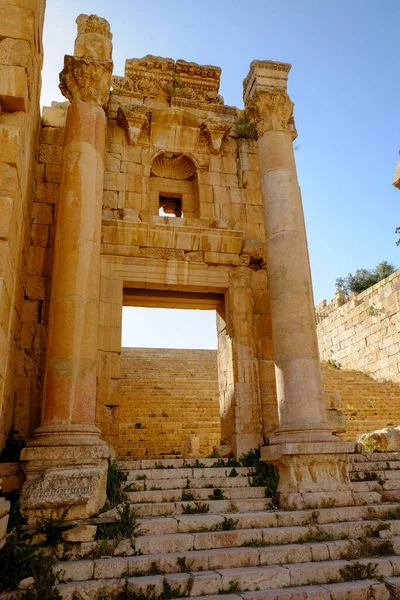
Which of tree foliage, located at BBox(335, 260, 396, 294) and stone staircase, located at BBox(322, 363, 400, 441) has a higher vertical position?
tree foliage, located at BBox(335, 260, 396, 294)

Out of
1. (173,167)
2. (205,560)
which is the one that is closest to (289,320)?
(205,560)

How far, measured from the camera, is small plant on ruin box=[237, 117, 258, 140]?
11.4 m

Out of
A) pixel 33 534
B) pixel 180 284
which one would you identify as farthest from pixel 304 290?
pixel 33 534

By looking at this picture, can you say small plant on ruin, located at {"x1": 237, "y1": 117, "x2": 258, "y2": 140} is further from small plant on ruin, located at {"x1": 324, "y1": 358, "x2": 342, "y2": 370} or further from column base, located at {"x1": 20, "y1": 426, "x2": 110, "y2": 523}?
small plant on ruin, located at {"x1": 324, "y1": 358, "x2": 342, "y2": 370}

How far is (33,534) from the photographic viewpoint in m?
5.25

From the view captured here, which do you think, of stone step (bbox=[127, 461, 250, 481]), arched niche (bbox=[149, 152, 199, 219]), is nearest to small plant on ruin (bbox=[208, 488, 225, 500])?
stone step (bbox=[127, 461, 250, 481])

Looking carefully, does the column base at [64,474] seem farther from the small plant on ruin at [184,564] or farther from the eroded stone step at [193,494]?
the small plant on ruin at [184,564]

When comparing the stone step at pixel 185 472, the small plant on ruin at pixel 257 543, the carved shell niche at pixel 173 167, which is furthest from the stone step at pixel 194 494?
the carved shell niche at pixel 173 167

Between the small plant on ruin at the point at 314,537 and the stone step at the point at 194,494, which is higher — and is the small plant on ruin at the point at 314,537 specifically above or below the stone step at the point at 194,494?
below

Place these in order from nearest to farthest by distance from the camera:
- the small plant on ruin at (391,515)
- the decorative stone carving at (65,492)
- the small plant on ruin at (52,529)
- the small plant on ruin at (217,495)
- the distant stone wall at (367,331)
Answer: the small plant on ruin at (52,529), the decorative stone carving at (65,492), the small plant on ruin at (391,515), the small plant on ruin at (217,495), the distant stone wall at (367,331)

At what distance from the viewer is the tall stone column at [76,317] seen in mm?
5832

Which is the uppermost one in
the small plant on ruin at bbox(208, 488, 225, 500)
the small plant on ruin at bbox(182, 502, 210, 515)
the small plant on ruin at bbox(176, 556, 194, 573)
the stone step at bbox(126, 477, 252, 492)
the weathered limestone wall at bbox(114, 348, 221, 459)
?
the weathered limestone wall at bbox(114, 348, 221, 459)

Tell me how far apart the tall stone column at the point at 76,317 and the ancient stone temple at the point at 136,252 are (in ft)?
0.09

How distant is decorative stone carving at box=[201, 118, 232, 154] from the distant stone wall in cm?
1243
